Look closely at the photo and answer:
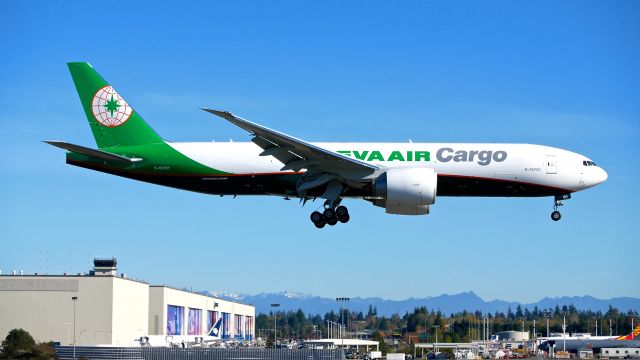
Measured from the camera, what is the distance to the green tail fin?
52.6m

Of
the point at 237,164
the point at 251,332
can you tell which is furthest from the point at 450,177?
the point at 251,332

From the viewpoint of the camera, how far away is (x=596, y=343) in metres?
127

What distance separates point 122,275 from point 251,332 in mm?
64574

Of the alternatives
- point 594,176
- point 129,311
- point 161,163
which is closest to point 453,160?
point 594,176

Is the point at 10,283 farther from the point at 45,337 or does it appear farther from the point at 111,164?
the point at 111,164

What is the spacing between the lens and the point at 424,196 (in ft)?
157

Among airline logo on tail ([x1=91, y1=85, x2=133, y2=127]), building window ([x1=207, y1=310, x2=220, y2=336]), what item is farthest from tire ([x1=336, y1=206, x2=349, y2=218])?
building window ([x1=207, y1=310, x2=220, y2=336])

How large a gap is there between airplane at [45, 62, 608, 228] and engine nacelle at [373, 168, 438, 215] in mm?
94

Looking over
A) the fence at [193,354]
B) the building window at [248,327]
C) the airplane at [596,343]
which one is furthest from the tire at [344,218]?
the building window at [248,327]

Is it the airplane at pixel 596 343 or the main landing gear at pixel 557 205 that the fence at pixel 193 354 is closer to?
the main landing gear at pixel 557 205

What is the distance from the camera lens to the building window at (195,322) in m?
129

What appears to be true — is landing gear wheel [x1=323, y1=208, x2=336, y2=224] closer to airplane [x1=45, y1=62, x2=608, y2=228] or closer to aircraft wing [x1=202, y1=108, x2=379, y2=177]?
airplane [x1=45, y1=62, x2=608, y2=228]

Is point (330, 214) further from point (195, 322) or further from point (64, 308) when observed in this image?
point (195, 322)

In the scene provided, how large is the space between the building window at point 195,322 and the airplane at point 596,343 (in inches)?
1930
